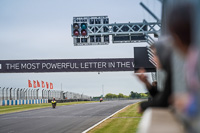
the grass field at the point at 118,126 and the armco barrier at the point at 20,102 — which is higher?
the grass field at the point at 118,126

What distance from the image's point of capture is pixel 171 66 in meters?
1.66

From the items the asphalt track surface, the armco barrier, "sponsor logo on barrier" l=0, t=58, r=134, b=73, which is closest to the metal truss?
the asphalt track surface

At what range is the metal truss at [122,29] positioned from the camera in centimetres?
2231

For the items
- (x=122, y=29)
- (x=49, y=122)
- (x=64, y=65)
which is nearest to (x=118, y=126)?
(x=49, y=122)

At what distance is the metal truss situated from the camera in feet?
73.2

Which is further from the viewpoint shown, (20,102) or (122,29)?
(20,102)

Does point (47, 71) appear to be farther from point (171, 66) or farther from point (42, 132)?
point (171, 66)

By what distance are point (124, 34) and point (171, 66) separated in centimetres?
2235

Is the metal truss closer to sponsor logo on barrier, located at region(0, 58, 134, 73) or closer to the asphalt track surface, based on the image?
the asphalt track surface

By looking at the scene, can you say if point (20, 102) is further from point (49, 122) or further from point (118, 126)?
point (118, 126)

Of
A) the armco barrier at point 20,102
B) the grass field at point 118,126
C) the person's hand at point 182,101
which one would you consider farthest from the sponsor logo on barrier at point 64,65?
the person's hand at point 182,101

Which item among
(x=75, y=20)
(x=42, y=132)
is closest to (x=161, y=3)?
(x=42, y=132)

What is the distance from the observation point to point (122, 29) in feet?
76.3

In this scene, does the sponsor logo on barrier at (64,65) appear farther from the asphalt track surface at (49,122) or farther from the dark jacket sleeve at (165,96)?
the dark jacket sleeve at (165,96)
